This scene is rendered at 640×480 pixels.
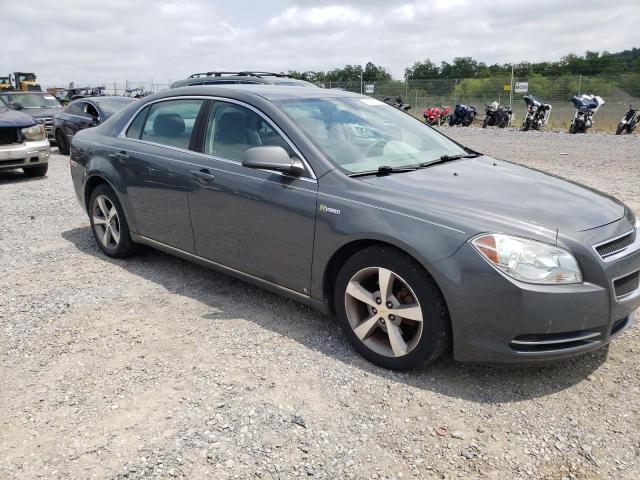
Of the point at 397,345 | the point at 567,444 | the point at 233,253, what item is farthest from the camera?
the point at 233,253

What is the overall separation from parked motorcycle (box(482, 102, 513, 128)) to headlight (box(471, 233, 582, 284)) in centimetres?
2048

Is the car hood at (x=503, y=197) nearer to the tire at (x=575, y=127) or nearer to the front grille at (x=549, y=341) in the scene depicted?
the front grille at (x=549, y=341)

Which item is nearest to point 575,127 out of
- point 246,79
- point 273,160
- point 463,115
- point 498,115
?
point 498,115

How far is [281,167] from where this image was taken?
3.60 meters

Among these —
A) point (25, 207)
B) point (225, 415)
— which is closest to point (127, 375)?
point (225, 415)

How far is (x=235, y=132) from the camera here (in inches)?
165

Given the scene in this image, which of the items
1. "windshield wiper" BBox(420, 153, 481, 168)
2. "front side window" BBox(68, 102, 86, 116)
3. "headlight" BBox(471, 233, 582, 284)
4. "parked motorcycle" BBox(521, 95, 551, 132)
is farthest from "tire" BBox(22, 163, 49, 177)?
"parked motorcycle" BBox(521, 95, 551, 132)

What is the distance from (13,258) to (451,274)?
15.1ft

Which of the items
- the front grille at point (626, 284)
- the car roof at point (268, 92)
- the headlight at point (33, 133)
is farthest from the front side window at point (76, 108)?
the front grille at point (626, 284)

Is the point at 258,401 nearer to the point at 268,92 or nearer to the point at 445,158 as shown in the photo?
the point at 445,158

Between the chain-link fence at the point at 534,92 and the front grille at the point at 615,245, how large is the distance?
18509 mm

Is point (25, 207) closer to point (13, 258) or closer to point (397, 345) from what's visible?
point (13, 258)

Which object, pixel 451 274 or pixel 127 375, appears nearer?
pixel 451 274

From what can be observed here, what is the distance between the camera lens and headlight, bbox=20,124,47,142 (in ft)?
33.0
